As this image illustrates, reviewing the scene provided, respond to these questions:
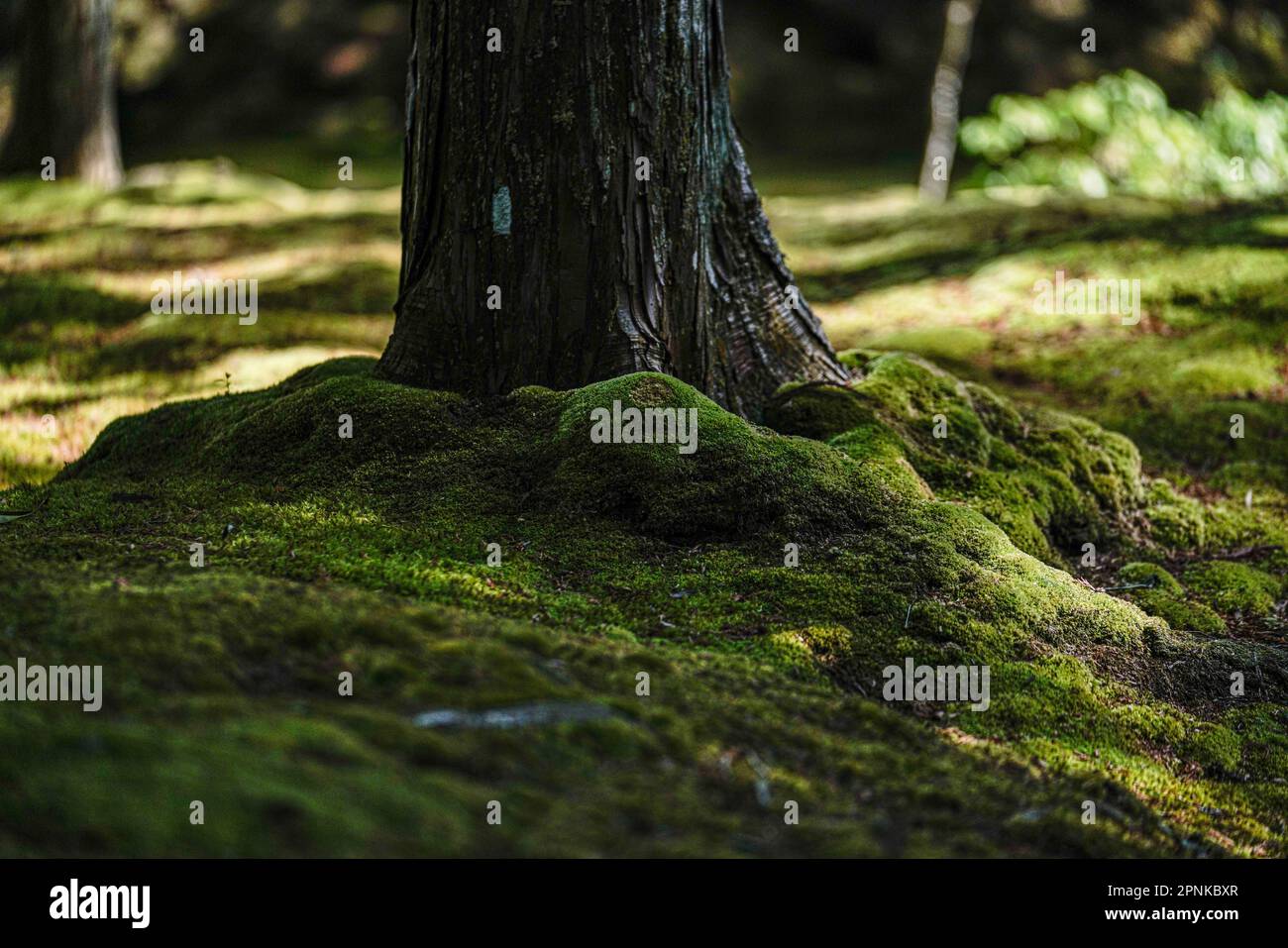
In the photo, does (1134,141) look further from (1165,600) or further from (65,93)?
(65,93)

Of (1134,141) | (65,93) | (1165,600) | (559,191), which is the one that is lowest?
(1165,600)

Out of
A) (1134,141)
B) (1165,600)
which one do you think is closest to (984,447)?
(1165,600)

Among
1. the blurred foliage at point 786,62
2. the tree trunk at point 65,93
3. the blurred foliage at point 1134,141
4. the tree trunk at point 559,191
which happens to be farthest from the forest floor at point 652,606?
the blurred foliage at point 786,62

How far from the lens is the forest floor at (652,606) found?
269cm

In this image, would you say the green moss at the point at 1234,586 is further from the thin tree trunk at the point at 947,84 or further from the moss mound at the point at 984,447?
the thin tree trunk at the point at 947,84

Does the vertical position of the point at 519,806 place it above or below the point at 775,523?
below

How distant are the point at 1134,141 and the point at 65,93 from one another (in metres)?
15.6

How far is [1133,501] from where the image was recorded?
6.88 meters

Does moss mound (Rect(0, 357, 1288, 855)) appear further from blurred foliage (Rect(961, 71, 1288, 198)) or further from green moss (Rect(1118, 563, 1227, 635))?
blurred foliage (Rect(961, 71, 1288, 198))

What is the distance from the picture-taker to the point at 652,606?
4.50 metres

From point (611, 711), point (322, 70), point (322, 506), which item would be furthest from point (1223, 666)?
point (322, 70)

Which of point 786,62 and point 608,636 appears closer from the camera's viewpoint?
point 608,636

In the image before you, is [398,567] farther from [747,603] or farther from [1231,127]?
[1231,127]
